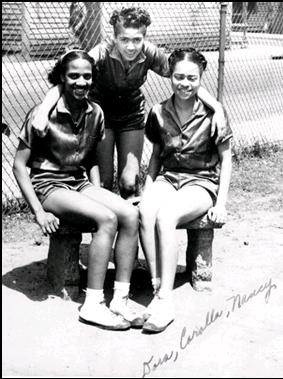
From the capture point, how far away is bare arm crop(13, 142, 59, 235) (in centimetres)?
412

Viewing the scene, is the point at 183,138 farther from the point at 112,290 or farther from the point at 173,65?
the point at 112,290


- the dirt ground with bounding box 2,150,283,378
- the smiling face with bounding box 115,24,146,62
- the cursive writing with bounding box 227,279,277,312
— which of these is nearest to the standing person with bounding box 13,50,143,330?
the dirt ground with bounding box 2,150,283,378

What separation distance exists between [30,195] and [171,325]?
3.89ft

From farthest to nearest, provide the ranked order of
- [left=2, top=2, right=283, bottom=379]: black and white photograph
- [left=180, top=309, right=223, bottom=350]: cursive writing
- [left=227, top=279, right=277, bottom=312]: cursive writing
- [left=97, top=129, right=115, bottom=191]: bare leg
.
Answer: [left=97, top=129, right=115, bottom=191]: bare leg, [left=227, top=279, right=277, bottom=312]: cursive writing, [left=180, top=309, right=223, bottom=350]: cursive writing, [left=2, top=2, right=283, bottom=379]: black and white photograph

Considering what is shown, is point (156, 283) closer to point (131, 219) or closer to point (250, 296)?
point (131, 219)

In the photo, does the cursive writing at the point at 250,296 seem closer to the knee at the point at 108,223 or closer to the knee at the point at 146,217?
the knee at the point at 146,217

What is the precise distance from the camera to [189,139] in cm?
458

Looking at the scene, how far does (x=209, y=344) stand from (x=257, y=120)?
7.06m

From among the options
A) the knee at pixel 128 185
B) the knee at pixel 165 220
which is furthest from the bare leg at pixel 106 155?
the knee at pixel 165 220

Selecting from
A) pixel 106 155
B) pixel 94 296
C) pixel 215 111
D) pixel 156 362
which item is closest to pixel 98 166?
pixel 106 155

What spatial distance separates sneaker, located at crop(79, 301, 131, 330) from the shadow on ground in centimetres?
37

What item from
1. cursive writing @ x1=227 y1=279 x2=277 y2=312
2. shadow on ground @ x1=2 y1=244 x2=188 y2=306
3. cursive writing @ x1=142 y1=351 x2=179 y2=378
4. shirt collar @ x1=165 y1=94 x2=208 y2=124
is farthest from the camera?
shirt collar @ x1=165 y1=94 x2=208 y2=124

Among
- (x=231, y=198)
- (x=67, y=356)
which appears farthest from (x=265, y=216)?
(x=67, y=356)

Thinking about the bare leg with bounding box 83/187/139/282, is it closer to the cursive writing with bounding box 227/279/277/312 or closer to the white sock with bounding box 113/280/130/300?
the white sock with bounding box 113/280/130/300
